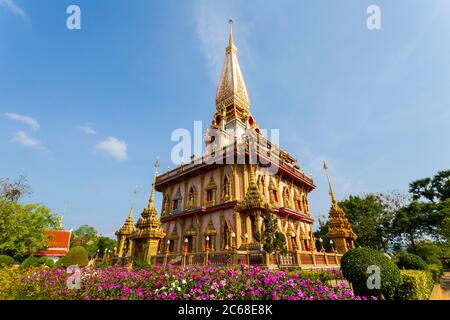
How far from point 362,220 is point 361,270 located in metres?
29.1

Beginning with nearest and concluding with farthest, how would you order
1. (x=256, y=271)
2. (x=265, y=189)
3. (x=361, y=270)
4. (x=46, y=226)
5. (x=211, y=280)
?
(x=211, y=280), (x=256, y=271), (x=361, y=270), (x=265, y=189), (x=46, y=226)

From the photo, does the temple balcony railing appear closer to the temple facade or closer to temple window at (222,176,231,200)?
the temple facade

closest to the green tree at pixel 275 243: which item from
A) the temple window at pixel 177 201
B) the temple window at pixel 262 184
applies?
the temple window at pixel 262 184

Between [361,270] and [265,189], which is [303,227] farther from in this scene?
[361,270]

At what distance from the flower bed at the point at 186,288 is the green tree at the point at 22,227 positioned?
80.4ft

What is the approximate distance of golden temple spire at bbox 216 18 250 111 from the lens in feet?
93.0

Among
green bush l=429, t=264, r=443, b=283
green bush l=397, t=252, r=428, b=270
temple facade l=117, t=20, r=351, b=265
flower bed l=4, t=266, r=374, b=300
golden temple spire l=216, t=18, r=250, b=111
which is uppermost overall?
golden temple spire l=216, t=18, r=250, b=111

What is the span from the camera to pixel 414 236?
30.2 m

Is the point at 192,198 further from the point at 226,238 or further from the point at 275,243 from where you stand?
the point at 275,243

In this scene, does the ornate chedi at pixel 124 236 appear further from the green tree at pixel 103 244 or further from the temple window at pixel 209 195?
the green tree at pixel 103 244

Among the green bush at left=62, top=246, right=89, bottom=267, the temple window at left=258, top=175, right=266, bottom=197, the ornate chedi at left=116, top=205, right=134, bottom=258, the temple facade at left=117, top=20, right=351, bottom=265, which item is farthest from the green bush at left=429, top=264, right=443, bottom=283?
the ornate chedi at left=116, top=205, right=134, bottom=258

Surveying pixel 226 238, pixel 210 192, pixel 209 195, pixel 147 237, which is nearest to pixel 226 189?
pixel 210 192

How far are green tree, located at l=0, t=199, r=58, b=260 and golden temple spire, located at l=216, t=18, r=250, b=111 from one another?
2607 cm
